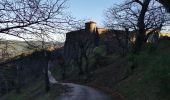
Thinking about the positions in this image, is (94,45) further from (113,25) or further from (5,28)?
(5,28)

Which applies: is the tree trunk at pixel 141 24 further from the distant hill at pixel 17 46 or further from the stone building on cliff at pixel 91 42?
the stone building on cliff at pixel 91 42

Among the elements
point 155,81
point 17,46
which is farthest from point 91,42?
point 17,46

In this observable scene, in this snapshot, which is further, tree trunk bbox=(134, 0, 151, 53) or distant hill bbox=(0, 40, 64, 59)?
tree trunk bbox=(134, 0, 151, 53)

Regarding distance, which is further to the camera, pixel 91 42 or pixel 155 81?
pixel 91 42

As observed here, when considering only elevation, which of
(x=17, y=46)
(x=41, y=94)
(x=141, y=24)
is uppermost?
(x=141, y=24)

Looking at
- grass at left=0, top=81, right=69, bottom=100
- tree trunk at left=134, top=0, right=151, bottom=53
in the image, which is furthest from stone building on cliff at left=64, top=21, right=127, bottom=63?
tree trunk at left=134, top=0, right=151, bottom=53

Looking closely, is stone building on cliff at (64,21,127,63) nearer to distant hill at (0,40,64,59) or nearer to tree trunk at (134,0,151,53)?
tree trunk at (134,0,151,53)

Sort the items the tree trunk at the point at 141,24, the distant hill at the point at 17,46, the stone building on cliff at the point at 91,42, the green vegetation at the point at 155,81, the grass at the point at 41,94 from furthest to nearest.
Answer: the stone building on cliff at the point at 91,42, the grass at the point at 41,94, the tree trunk at the point at 141,24, the green vegetation at the point at 155,81, the distant hill at the point at 17,46

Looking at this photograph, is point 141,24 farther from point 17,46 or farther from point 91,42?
point 91,42

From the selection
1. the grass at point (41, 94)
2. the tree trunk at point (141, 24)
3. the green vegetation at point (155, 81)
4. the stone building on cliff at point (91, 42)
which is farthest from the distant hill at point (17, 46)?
the stone building on cliff at point (91, 42)

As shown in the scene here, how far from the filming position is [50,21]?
10.7 metres

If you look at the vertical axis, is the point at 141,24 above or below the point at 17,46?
above

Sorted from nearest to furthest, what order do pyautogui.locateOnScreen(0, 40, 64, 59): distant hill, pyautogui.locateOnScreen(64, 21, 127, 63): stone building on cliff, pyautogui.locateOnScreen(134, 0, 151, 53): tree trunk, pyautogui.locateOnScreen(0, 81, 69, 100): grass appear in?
pyautogui.locateOnScreen(0, 40, 64, 59): distant hill
pyautogui.locateOnScreen(134, 0, 151, 53): tree trunk
pyautogui.locateOnScreen(0, 81, 69, 100): grass
pyautogui.locateOnScreen(64, 21, 127, 63): stone building on cliff

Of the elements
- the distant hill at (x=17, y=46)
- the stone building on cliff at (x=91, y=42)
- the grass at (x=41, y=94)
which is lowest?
the grass at (x=41, y=94)
